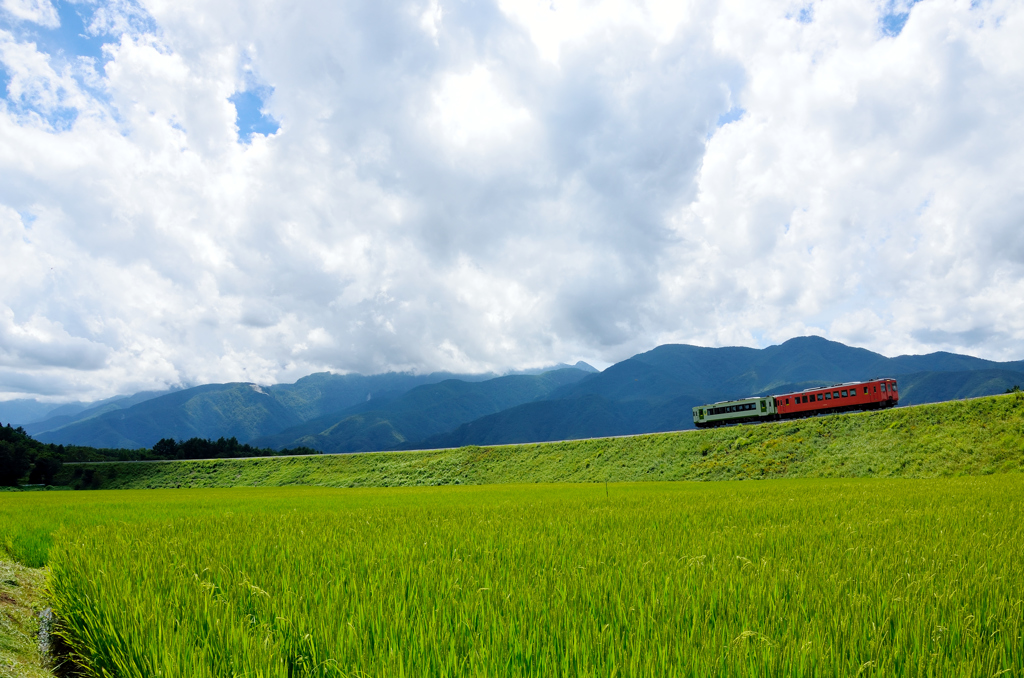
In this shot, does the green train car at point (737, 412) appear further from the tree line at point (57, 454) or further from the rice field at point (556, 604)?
the tree line at point (57, 454)

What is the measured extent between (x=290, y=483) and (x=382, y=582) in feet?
263

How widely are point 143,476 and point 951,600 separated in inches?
4455

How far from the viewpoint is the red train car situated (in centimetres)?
5191

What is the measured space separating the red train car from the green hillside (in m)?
7.01

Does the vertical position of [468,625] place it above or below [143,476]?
above

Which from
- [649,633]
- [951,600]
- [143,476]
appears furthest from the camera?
[143,476]

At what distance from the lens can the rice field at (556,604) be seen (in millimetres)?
2430

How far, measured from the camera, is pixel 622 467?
180ft

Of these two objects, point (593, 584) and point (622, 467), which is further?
point (622, 467)

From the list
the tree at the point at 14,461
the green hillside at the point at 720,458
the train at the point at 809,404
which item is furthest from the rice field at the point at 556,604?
the tree at the point at 14,461

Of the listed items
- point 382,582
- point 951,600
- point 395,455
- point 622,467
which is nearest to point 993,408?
point 622,467

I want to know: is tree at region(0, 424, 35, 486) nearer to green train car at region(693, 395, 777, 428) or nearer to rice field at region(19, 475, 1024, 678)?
rice field at region(19, 475, 1024, 678)

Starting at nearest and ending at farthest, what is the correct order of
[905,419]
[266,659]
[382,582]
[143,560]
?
[266,659]
[382,582]
[143,560]
[905,419]

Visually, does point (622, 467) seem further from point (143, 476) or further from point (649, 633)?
point (143, 476)
